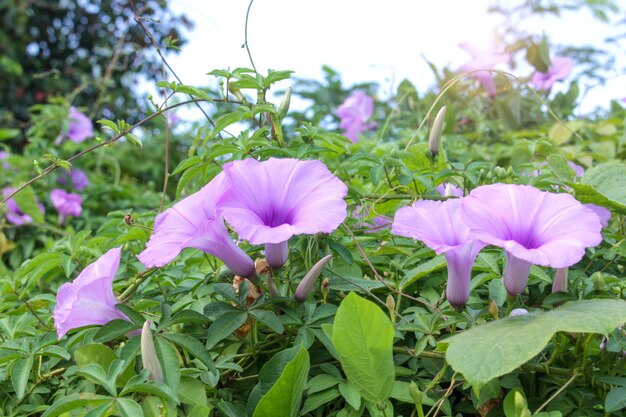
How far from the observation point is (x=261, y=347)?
100 cm

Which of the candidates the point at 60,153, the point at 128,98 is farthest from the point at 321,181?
the point at 128,98

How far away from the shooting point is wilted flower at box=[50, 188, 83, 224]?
273 cm

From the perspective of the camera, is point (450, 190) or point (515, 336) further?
point (450, 190)

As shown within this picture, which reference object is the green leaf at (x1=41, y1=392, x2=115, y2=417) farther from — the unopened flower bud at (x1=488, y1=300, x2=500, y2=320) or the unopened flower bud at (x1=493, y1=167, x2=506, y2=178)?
the unopened flower bud at (x1=493, y1=167, x2=506, y2=178)

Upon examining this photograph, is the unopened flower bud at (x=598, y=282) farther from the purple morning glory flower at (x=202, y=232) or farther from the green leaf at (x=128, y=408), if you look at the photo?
the green leaf at (x=128, y=408)

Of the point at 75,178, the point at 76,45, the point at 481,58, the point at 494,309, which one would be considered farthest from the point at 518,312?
the point at 76,45

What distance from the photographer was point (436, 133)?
1205 mm

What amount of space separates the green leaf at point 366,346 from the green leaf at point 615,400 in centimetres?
27

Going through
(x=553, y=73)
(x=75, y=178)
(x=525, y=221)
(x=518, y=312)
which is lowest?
(x=553, y=73)

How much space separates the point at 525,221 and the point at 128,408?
0.55 m

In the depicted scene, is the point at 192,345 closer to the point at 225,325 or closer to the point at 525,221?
the point at 225,325

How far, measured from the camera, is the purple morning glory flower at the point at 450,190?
1.18m

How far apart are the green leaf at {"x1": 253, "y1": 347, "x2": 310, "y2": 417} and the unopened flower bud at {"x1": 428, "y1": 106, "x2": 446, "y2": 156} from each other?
0.53 metres

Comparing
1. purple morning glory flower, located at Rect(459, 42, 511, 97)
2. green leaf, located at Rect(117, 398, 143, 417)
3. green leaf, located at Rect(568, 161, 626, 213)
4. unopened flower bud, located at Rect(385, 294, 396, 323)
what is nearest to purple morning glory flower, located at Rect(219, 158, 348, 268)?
unopened flower bud, located at Rect(385, 294, 396, 323)
